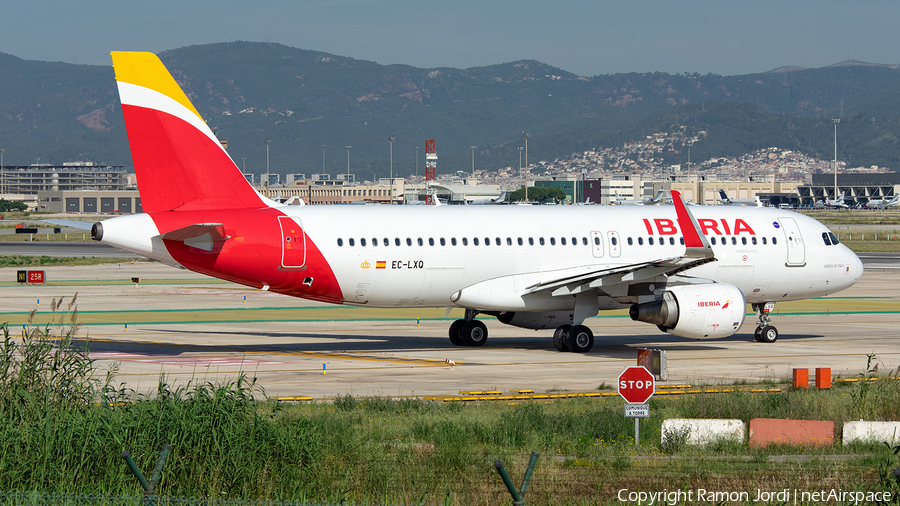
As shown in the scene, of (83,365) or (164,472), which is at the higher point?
(83,365)

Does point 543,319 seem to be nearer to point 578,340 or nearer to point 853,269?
point 578,340

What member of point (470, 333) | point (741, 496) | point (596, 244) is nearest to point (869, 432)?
point (741, 496)

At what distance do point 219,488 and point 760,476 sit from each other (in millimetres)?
7465

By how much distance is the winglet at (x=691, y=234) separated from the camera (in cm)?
2782

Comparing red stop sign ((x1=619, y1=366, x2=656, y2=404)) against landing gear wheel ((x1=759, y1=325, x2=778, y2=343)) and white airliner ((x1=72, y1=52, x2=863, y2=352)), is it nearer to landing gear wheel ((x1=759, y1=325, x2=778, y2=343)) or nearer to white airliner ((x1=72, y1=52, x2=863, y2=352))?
white airliner ((x1=72, y1=52, x2=863, y2=352))

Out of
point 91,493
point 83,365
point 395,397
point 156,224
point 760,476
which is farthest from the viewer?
point 156,224

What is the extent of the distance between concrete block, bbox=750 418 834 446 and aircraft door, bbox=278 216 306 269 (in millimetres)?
14922

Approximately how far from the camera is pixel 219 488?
513 inches

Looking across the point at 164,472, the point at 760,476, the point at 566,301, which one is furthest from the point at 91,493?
the point at 566,301

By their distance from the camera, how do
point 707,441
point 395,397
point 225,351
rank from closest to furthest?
1. point 707,441
2. point 395,397
3. point 225,351

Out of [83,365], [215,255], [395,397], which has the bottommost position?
[395,397]

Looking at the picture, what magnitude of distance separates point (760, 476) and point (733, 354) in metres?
17.2

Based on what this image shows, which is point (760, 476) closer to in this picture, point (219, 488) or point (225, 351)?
point (219, 488)

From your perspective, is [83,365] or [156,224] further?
[156,224]
